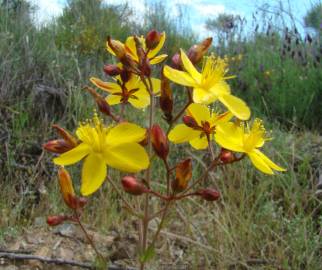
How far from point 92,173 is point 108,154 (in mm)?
47

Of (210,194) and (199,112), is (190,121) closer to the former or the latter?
(199,112)

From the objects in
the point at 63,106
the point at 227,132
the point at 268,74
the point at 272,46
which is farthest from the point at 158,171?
the point at 272,46

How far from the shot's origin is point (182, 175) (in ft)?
3.51

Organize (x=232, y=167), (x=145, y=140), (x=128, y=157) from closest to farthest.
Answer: (x=128, y=157)
(x=145, y=140)
(x=232, y=167)

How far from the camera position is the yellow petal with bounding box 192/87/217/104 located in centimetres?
106

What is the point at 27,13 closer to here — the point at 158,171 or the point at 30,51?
the point at 30,51

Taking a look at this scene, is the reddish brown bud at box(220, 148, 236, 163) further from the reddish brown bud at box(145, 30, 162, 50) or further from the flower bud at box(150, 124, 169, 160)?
the reddish brown bud at box(145, 30, 162, 50)

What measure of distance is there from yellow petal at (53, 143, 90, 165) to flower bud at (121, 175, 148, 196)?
102 mm

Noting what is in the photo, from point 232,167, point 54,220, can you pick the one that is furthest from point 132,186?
point 232,167

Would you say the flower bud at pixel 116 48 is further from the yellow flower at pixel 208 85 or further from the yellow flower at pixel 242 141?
the yellow flower at pixel 242 141

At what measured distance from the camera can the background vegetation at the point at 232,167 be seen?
2213 millimetres

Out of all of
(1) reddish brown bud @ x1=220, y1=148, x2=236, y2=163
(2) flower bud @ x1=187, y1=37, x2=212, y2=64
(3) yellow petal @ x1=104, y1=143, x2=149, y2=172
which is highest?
(2) flower bud @ x1=187, y1=37, x2=212, y2=64

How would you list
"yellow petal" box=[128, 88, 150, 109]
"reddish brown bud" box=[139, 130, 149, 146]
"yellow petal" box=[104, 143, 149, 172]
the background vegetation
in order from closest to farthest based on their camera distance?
"yellow petal" box=[104, 143, 149, 172], "reddish brown bud" box=[139, 130, 149, 146], "yellow petal" box=[128, 88, 150, 109], the background vegetation

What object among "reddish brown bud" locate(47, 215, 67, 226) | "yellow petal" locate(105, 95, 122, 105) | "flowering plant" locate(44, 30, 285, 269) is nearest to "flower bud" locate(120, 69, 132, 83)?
"flowering plant" locate(44, 30, 285, 269)
